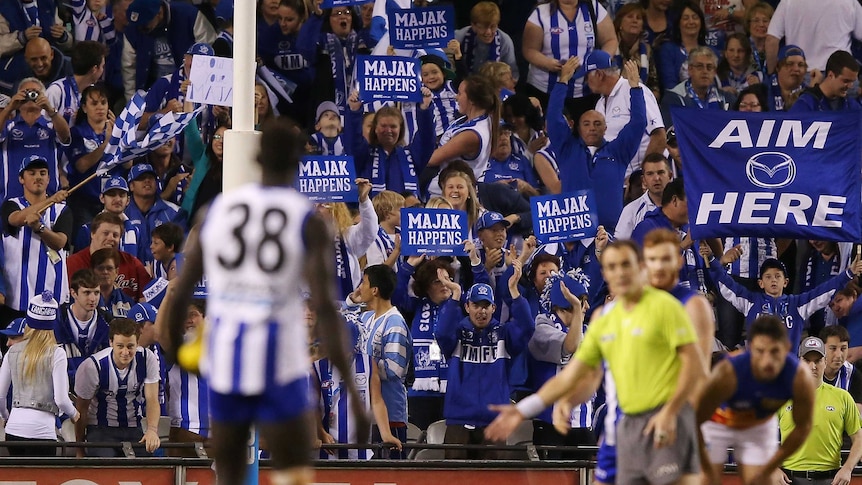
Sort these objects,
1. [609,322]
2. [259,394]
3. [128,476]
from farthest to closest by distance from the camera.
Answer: [128,476] < [609,322] < [259,394]

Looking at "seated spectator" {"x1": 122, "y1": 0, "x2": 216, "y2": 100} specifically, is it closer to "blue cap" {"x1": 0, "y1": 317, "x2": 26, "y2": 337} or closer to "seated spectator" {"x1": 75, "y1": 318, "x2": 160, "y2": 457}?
"blue cap" {"x1": 0, "y1": 317, "x2": 26, "y2": 337}

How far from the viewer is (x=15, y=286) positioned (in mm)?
13219

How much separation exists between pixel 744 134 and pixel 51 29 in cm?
653

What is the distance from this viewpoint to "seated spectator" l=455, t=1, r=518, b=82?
622 inches

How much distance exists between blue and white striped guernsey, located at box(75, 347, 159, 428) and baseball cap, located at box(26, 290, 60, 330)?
1.36ft

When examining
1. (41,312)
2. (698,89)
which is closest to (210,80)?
(41,312)

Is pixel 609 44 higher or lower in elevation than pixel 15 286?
higher

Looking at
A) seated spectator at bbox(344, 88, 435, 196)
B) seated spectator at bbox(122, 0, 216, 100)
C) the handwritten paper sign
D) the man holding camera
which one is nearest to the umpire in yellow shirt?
seated spectator at bbox(344, 88, 435, 196)

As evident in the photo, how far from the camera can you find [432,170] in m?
14.4

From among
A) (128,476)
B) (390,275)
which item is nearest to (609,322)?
(390,275)

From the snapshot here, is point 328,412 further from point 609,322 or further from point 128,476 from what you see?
point 609,322

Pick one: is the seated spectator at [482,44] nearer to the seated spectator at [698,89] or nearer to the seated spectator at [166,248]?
the seated spectator at [698,89]

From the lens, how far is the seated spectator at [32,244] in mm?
13125

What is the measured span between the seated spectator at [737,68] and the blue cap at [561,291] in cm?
430
